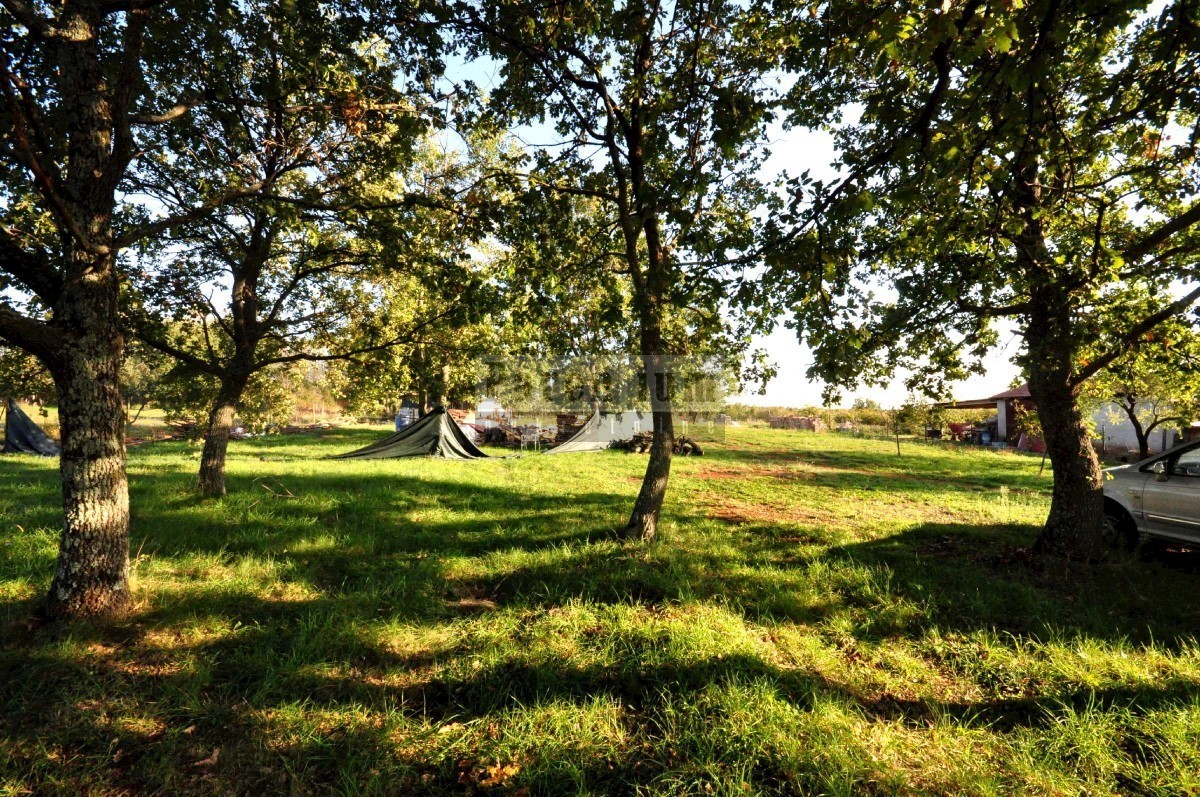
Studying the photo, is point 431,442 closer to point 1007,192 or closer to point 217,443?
point 217,443

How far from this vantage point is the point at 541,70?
17.2 ft

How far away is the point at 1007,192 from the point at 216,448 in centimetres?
1036

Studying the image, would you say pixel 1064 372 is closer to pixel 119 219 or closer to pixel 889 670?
pixel 889 670

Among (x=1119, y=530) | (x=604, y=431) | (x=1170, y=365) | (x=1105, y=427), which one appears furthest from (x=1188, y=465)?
(x=1105, y=427)

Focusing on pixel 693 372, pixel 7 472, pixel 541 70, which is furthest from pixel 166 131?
pixel 7 472

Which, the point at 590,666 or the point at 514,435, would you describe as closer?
the point at 590,666

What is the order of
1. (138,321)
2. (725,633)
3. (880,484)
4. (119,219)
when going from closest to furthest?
(725,633) → (119,219) → (138,321) → (880,484)

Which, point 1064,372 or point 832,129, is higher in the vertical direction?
point 832,129

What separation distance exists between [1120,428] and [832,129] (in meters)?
28.7

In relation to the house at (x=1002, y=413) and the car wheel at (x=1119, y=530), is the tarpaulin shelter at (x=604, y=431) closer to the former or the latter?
the car wheel at (x=1119, y=530)

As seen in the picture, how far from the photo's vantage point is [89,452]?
3.31 meters

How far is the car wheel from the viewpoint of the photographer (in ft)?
19.0

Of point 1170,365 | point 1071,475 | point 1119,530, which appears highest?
point 1170,365

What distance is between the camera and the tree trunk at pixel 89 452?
326 cm
